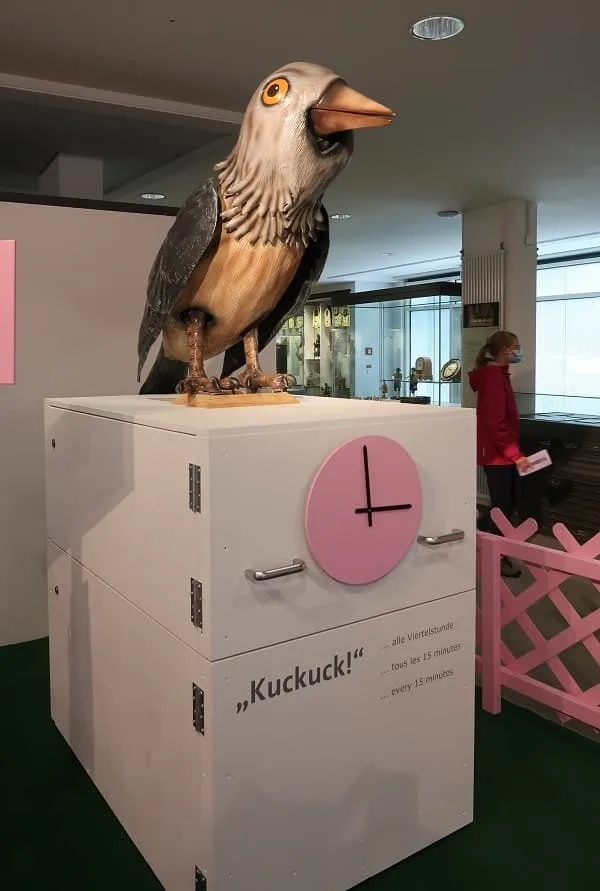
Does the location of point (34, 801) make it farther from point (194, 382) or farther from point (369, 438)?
point (369, 438)

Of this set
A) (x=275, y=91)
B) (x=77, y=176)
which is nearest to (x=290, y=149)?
(x=275, y=91)

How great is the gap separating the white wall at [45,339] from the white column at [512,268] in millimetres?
3318

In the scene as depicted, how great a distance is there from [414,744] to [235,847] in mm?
437

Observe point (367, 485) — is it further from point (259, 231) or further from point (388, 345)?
point (388, 345)

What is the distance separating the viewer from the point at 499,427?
11.8ft

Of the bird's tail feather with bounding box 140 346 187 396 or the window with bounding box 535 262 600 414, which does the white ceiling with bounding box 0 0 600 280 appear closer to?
the bird's tail feather with bounding box 140 346 187 396

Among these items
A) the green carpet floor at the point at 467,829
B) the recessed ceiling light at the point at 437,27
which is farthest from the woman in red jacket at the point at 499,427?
the green carpet floor at the point at 467,829

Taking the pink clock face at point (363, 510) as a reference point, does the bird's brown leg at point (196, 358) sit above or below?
above

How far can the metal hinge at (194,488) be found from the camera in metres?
1.28

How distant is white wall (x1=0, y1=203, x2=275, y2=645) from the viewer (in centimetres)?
282

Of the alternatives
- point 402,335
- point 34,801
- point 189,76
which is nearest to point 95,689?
point 34,801

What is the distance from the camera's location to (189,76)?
297 cm

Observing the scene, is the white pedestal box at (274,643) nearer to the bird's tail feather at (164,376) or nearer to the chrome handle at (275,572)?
the chrome handle at (275,572)

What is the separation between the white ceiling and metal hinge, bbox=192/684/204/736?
2.10 meters
